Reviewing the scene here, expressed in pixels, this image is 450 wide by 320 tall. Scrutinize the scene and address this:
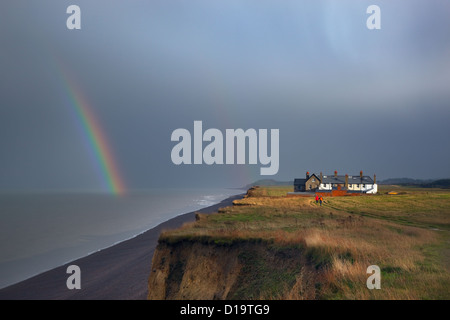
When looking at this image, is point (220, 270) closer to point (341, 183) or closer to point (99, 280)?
point (99, 280)

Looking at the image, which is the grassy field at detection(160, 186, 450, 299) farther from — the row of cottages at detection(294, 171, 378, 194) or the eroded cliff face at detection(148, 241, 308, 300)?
the row of cottages at detection(294, 171, 378, 194)

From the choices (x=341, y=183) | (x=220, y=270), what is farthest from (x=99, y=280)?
(x=341, y=183)

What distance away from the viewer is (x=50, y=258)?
118ft

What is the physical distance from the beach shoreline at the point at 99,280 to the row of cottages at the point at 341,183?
264 feet

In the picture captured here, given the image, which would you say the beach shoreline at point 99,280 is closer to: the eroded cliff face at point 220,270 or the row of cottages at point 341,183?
the eroded cliff face at point 220,270

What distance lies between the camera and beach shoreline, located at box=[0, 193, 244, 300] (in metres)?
22.7

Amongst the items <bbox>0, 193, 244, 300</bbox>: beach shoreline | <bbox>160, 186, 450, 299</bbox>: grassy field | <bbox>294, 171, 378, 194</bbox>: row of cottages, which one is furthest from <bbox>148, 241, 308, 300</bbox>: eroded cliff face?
<bbox>294, 171, 378, 194</bbox>: row of cottages

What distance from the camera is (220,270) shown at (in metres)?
15.6

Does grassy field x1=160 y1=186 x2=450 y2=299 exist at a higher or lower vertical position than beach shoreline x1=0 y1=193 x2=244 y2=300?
higher

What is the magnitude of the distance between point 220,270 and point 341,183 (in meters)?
97.4

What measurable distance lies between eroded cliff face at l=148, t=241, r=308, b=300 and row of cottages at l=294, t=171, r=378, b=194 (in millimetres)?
90888

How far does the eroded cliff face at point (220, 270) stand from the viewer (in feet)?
44.0
